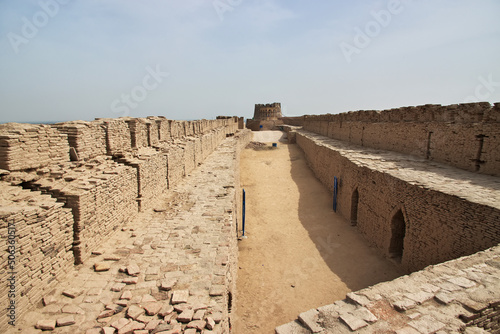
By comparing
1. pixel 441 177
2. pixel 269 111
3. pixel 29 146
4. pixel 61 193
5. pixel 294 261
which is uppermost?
pixel 269 111

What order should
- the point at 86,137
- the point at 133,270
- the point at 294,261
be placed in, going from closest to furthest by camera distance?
→ the point at 133,270
the point at 86,137
the point at 294,261

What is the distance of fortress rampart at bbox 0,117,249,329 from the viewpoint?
362 centimetres

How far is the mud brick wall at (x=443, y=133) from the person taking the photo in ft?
24.7

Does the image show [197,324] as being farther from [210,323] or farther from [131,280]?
[131,280]

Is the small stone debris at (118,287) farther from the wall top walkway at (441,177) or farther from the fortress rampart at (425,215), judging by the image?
the wall top walkway at (441,177)

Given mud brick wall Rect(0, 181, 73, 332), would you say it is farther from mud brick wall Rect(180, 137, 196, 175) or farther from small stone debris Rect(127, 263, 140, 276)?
mud brick wall Rect(180, 137, 196, 175)

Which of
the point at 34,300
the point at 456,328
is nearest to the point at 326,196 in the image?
the point at 456,328

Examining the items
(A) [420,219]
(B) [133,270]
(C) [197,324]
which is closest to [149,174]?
(B) [133,270]

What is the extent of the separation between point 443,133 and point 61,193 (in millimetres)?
10576

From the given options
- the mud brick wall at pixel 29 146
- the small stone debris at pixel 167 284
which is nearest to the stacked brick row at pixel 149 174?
the mud brick wall at pixel 29 146

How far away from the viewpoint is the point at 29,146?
15.5 ft

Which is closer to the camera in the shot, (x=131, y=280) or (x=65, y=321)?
(x=65, y=321)

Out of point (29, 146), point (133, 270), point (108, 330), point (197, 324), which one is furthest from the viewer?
point (29, 146)

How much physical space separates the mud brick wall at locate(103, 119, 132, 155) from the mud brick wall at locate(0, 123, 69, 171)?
1397 millimetres
